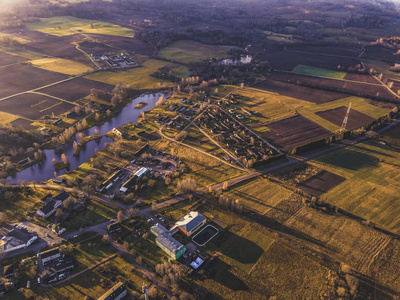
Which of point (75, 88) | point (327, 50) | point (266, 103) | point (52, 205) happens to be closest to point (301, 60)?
point (327, 50)

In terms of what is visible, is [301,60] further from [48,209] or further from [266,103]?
[48,209]

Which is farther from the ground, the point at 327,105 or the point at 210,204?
the point at 327,105

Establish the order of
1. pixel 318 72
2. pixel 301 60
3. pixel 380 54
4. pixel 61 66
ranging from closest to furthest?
pixel 61 66 < pixel 318 72 < pixel 301 60 < pixel 380 54

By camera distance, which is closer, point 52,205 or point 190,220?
point 190,220

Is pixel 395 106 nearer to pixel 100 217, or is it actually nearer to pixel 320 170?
pixel 320 170

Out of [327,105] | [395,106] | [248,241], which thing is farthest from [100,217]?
[395,106]

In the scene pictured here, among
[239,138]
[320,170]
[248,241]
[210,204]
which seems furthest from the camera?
[239,138]

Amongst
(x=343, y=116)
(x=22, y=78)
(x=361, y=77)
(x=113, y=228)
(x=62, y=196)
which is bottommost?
(x=113, y=228)
